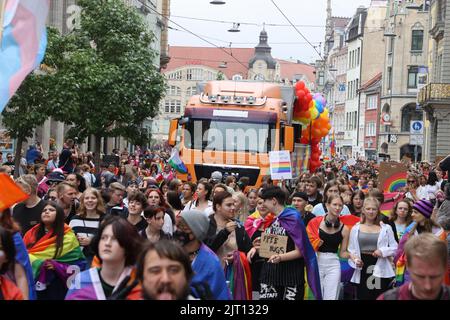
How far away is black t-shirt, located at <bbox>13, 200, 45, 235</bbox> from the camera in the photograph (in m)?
11.0

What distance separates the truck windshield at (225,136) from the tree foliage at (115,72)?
696 centimetres

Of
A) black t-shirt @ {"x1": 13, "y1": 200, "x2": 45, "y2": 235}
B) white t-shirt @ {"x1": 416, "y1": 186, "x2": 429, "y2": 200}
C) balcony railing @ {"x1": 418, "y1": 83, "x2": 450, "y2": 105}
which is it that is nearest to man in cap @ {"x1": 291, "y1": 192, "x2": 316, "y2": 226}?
black t-shirt @ {"x1": 13, "y1": 200, "x2": 45, "y2": 235}

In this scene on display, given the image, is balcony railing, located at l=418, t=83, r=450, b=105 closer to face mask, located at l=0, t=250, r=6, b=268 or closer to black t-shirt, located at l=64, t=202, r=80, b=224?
black t-shirt, located at l=64, t=202, r=80, b=224

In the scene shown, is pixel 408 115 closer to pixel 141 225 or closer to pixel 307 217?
pixel 307 217

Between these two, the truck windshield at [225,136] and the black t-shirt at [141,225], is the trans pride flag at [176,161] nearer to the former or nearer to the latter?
the truck windshield at [225,136]

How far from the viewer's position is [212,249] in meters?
10.2

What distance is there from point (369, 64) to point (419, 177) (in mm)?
86707

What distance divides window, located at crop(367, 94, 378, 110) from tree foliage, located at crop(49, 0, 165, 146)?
2590 inches

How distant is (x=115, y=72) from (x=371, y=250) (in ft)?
78.1

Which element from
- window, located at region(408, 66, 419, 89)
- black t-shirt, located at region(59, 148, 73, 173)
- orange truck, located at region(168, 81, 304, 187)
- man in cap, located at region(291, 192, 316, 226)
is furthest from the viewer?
window, located at region(408, 66, 419, 89)

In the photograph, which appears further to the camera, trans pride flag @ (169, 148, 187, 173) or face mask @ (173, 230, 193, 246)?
trans pride flag @ (169, 148, 187, 173)

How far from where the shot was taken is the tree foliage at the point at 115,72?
3506cm

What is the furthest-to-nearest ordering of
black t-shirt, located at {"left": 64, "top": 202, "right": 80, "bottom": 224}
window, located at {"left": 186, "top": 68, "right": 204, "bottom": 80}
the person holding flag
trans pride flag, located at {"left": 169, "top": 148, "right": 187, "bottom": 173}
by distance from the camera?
window, located at {"left": 186, "top": 68, "right": 204, "bottom": 80} < trans pride flag, located at {"left": 169, "top": 148, "right": 187, "bottom": 173} < black t-shirt, located at {"left": 64, "top": 202, "right": 80, "bottom": 224} < the person holding flag

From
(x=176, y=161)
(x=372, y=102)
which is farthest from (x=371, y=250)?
(x=372, y=102)
